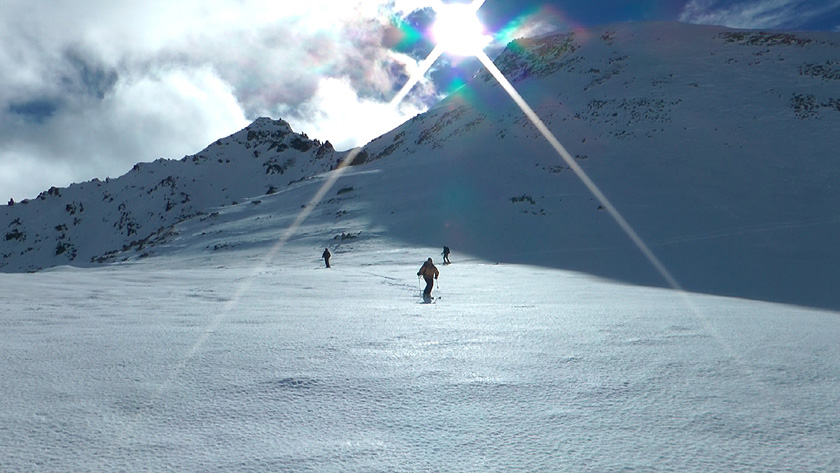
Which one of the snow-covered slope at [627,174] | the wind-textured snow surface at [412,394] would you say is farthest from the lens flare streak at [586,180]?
the wind-textured snow surface at [412,394]

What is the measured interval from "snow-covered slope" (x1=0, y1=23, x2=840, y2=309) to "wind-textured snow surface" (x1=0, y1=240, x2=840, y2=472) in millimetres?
10302

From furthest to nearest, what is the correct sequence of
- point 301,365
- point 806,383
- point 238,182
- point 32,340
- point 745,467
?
1. point 238,182
2. point 32,340
3. point 301,365
4. point 806,383
5. point 745,467

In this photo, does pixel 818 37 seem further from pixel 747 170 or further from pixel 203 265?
pixel 203 265

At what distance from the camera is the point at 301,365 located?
3.79m

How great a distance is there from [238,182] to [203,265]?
14348 cm

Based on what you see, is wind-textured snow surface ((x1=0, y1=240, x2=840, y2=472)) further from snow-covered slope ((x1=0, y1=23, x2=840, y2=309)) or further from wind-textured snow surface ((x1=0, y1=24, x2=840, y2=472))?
snow-covered slope ((x1=0, y1=23, x2=840, y2=309))

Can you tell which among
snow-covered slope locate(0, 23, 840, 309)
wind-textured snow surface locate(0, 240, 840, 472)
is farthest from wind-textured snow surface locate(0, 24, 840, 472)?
snow-covered slope locate(0, 23, 840, 309)

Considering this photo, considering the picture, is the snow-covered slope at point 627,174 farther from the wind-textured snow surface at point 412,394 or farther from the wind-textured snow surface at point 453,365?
the wind-textured snow surface at point 412,394

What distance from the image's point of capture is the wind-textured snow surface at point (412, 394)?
94.3 inches

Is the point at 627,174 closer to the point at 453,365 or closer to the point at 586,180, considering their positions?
the point at 586,180

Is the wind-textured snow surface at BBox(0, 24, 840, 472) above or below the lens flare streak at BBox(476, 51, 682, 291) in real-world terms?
below

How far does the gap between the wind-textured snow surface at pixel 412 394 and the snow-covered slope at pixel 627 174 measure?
10302 millimetres

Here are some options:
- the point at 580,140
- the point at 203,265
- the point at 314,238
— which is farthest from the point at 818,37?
the point at 203,265

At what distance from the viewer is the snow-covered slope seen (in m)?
23.3
